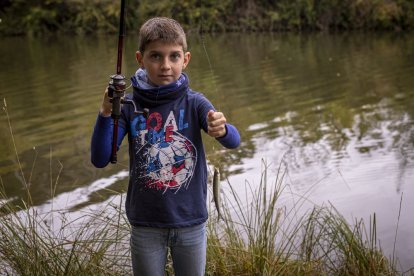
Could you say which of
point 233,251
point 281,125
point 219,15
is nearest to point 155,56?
point 233,251

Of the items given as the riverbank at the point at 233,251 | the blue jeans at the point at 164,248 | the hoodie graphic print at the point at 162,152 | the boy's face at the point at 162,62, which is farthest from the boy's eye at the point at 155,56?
the riverbank at the point at 233,251

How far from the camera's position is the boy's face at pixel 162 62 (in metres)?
2.28

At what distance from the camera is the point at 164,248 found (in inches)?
93.5

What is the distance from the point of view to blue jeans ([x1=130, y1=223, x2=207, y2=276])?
232 cm

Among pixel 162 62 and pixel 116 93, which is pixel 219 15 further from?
pixel 116 93

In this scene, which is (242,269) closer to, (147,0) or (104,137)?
(104,137)

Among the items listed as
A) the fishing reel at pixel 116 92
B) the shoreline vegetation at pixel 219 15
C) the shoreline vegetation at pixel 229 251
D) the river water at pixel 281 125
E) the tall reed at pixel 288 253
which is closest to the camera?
the fishing reel at pixel 116 92

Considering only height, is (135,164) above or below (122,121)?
below

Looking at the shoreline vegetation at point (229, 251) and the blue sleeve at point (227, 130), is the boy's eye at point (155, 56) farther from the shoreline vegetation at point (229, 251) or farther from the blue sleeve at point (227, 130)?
the shoreline vegetation at point (229, 251)

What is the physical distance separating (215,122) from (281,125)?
21.3ft

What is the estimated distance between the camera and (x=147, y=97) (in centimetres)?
229

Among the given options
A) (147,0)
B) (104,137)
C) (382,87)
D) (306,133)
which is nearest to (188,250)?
(104,137)

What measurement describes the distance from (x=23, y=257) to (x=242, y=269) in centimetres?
121

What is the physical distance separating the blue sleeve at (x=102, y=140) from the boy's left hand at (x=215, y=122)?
41 cm
